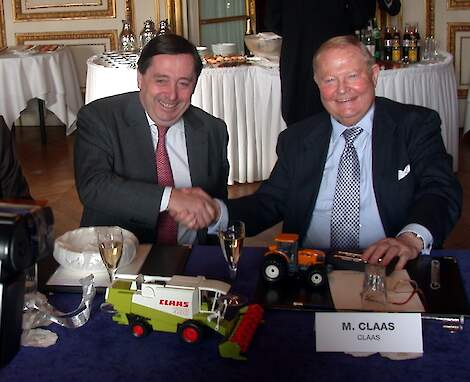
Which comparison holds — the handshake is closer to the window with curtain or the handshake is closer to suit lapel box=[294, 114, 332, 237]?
suit lapel box=[294, 114, 332, 237]

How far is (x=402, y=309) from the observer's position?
153cm

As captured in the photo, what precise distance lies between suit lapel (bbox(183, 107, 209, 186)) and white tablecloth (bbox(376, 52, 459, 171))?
7.49 feet

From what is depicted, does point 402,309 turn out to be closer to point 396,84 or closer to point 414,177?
point 414,177

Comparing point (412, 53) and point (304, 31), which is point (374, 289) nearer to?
point (304, 31)

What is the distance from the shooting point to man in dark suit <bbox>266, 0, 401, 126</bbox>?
4.40 m

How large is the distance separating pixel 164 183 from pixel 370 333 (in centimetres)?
120

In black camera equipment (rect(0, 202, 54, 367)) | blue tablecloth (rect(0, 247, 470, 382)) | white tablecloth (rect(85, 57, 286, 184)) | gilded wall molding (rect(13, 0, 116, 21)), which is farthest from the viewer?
gilded wall molding (rect(13, 0, 116, 21))

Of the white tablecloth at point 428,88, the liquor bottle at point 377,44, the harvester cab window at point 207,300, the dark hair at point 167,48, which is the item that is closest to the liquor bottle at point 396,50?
the liquor bottle at point 377,44

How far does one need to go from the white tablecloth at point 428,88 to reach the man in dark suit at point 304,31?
0.39 meters

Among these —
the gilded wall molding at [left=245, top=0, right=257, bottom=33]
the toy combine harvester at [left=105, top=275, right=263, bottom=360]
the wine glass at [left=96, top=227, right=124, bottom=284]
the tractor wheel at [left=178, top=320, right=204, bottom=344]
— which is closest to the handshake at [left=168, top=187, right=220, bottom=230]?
the wine glass at [left=96, top=227, right=124, bottom=284]

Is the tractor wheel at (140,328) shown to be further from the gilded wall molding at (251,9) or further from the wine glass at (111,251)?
the gilded wall molding at (251,9)

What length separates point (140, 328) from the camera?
1.46 m

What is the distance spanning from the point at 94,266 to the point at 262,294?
43cm

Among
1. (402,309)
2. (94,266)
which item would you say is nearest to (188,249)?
(94,266)
